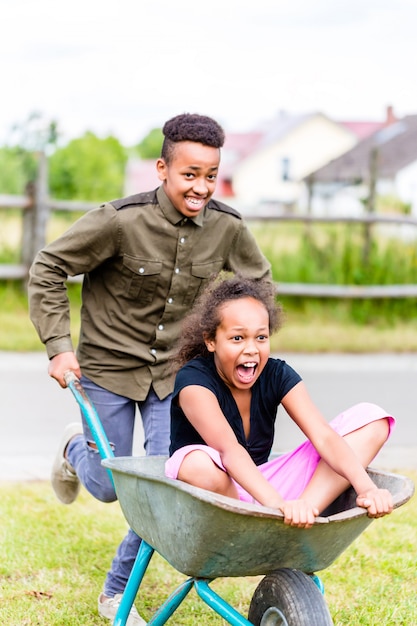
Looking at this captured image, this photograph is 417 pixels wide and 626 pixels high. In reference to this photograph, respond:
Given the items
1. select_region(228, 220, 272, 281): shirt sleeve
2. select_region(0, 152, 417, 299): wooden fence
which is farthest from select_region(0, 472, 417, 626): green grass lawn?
select_region(0, 152, 417, 299): wooden fence

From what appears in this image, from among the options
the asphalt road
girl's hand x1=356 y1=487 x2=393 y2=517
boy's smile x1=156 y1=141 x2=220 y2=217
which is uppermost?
boy's smile x1=156 y1=141 x2=220 y2=217

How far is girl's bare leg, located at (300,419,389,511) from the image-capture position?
3.03 meters

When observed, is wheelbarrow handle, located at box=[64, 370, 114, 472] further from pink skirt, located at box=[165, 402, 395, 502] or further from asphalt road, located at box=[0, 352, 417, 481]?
asphalt road, located at box=[0, 352, 417, 481]

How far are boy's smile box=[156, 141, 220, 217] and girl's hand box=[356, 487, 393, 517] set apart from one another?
129 cm

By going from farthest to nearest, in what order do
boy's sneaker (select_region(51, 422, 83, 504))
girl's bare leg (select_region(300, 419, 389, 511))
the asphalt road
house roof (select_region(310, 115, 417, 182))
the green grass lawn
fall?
house roof (select_region(310, 115, 417, 182)) < the asphalt road < boy's sneaker (select_region(51, 422, 83, 504)) < the green grass lawn < girl's bare leg (select_region(300, 419, 389, 511))

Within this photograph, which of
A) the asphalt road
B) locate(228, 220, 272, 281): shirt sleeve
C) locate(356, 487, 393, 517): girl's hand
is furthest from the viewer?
the asphalt road

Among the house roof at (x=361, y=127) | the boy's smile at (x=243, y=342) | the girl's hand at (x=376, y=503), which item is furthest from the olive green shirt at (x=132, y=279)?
the house roof at (x=361, y=127)

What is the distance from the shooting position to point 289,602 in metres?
2.79

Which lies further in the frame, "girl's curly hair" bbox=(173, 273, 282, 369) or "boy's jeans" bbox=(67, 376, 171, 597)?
"boy's jeans" bbox=(67, 376, 171, 597)

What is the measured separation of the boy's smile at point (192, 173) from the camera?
11.8ft

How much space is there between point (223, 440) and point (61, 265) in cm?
108

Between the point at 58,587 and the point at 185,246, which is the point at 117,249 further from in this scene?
the point at 58,587

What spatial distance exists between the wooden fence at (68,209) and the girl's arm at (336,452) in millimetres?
7152

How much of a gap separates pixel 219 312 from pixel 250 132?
Result: 71.5m
